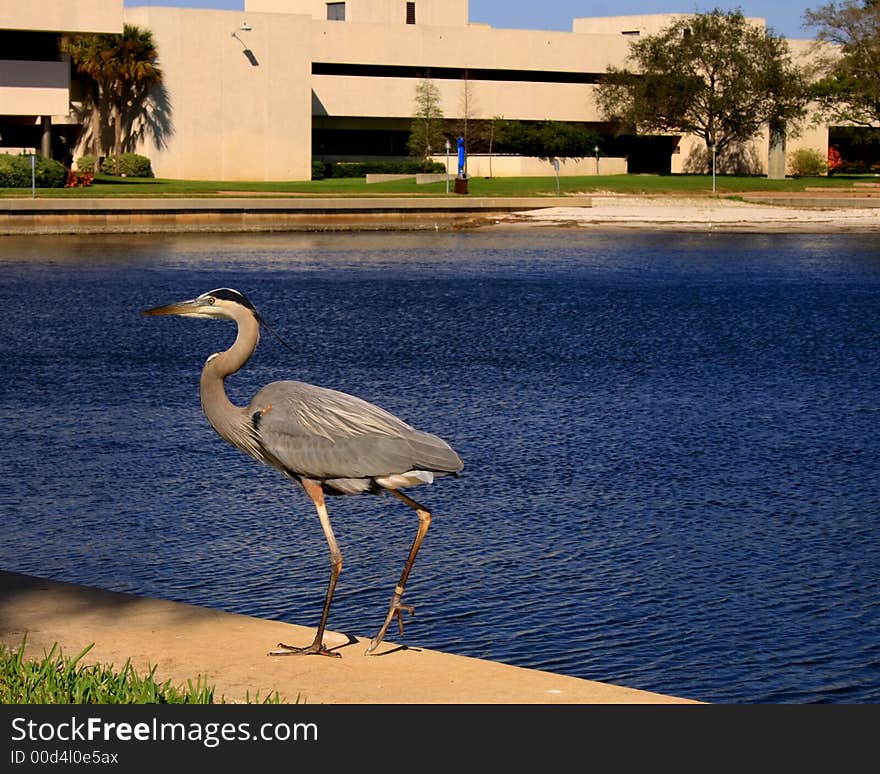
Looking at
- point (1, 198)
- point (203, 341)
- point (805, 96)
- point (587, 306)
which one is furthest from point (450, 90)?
point (203, 341)

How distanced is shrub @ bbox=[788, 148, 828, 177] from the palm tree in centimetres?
3393

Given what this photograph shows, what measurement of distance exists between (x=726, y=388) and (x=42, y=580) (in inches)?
394

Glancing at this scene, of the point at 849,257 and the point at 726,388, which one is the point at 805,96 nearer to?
the point at 849,257

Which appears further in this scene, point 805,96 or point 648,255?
point 805,96

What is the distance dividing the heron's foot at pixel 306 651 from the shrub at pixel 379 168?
60116mm

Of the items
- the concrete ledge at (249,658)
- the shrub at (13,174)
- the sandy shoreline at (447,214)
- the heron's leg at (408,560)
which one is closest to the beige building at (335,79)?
the shrub at (13,174)

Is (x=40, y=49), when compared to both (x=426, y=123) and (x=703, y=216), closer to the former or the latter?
(x=426, y=123)

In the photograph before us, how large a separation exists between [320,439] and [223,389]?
0.52 meters

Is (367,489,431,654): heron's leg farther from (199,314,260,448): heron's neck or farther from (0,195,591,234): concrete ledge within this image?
(0,195,591,234): concrete ledge

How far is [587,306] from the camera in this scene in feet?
82.2

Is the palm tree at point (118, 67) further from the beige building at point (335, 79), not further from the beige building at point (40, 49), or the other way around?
the beige building at point (40, 49)

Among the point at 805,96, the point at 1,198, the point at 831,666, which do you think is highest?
the point at 805,96

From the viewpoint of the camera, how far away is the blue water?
8102 millimetres

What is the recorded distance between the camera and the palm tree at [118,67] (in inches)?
2397
